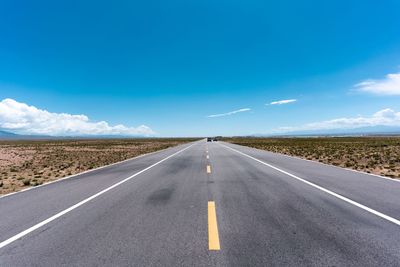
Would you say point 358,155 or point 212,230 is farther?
point 358,155

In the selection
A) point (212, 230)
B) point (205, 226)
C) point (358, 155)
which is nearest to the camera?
point (212, 230)

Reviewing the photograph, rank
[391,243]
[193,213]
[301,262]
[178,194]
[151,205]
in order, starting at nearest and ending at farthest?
[301,262], [391,243], [193,213], [151,205], [178,194]

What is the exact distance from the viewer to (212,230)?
4965 millimetres

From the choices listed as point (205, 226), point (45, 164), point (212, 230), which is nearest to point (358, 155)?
point (205, 226)

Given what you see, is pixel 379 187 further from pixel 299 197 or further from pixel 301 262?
pixel 301 262

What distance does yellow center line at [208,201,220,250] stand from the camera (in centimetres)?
426

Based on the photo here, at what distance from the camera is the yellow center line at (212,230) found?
426 centimetres

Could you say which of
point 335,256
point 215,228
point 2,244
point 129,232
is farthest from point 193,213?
point 2,244

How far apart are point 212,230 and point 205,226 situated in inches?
10.6

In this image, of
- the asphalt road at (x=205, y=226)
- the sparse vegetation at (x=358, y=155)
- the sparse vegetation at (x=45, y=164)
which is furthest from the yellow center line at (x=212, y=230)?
the sparse vegetation at (x=358, y=155)

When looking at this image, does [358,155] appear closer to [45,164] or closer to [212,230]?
[212,230]

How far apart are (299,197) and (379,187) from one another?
353cm

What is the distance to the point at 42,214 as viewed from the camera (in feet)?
20.8

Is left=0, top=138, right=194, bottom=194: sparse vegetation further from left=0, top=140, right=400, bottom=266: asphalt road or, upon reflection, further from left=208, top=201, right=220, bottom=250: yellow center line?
left=208, top=201, right=220, bottom=250: yellow center line
